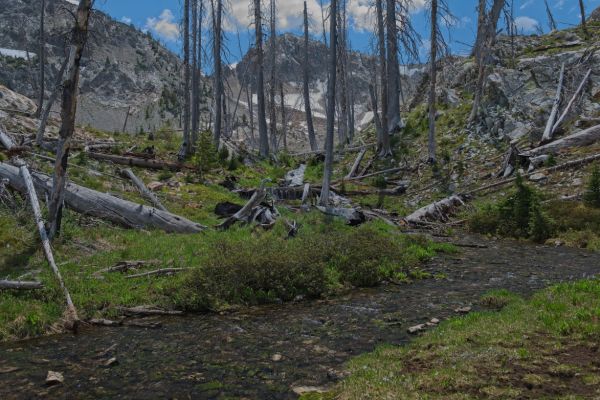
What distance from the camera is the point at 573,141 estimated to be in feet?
69.8

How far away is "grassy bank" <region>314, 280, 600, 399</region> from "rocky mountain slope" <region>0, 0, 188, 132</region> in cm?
11466

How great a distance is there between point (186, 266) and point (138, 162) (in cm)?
1416

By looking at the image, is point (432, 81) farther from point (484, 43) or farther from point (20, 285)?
point (20, 285)

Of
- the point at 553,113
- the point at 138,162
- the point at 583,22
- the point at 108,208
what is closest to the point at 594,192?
the point at 553,113

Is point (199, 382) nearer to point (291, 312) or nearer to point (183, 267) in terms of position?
point (291, 312)

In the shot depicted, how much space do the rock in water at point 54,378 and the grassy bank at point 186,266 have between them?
220 cm

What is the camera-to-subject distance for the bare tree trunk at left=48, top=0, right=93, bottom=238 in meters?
11.6

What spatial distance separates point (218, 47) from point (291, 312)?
29.7 m

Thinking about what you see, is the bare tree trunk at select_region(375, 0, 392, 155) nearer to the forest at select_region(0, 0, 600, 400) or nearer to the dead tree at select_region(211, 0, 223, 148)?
the forest at select_region(0, 0, 600, 400)

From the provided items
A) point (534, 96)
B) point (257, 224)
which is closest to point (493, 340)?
point (257, 224)

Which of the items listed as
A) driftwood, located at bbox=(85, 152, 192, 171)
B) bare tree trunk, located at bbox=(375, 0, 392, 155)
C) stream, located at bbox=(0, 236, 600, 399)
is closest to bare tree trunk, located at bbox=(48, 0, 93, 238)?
stream, located at bbox=(0, 236, 600, 399)

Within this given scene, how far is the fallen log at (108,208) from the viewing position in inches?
563

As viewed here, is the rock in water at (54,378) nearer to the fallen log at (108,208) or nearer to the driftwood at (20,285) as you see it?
the driftwood at (20,285)

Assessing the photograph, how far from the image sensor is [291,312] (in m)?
9.53
